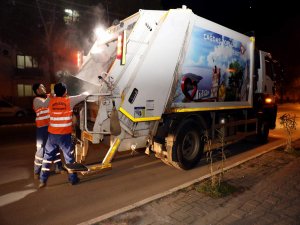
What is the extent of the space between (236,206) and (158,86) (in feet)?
7.75

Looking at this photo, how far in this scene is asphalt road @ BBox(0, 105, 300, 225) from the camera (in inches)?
151

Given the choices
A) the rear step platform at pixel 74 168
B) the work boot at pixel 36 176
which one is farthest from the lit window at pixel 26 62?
the rear step platform at pixel 74 168

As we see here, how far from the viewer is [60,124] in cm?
465

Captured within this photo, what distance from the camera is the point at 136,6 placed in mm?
21109

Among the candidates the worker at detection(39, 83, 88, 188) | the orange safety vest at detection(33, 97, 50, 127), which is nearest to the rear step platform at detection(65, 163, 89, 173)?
the worker at detection(39, 83, 88, 188)

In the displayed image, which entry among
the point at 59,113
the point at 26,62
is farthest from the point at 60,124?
the point at 26,62

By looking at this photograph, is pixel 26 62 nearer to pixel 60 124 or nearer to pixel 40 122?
pixel 40 122

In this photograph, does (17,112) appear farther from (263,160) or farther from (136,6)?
(263,160)

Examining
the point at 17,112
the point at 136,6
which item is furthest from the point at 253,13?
the point at 17,112

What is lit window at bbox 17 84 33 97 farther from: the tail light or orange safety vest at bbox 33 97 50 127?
the tail light

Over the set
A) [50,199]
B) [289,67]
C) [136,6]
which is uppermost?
[136,6]

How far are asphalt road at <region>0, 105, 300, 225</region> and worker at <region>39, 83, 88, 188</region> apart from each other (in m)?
0.47

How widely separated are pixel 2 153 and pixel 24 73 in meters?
16.8

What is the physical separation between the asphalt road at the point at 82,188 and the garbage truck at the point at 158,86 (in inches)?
14.3
